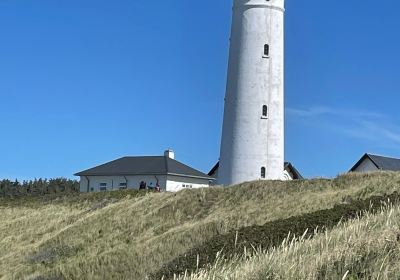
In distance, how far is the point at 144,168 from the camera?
61.7 metres

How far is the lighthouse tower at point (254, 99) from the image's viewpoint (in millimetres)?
37062

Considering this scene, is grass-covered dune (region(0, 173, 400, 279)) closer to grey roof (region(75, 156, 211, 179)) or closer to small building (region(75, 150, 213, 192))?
small building (region(75, 150, 213, 192))

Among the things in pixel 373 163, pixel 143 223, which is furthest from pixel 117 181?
pixel 143 223

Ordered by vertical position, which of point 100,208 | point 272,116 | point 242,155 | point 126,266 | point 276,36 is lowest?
point 126,266

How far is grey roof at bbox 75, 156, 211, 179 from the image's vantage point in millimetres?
60719

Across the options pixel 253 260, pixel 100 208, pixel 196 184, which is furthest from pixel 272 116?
pixel 253 260

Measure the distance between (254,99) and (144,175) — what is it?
2587cm

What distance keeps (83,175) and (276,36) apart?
32.9 m

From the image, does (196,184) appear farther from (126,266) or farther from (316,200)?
(126,266)

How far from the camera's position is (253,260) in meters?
6.79

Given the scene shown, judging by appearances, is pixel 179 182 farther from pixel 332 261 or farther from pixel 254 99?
pixel 332 261

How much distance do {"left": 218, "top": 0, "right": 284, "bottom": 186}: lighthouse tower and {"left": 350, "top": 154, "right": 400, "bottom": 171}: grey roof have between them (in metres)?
19.3

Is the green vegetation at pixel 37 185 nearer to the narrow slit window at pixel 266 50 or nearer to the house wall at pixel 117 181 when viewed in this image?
the house wall at pixel 117 181

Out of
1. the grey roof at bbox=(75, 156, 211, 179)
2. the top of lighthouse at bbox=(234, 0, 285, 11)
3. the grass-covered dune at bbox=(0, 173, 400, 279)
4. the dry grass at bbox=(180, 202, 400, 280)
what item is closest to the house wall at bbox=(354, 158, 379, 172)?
the grey roof at bbox=(75, 156, 211, 179)
